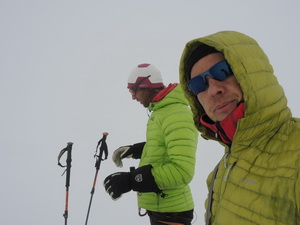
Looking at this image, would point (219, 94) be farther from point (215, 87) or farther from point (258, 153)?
point (258, 153)

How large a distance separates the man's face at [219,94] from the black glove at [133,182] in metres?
1.11

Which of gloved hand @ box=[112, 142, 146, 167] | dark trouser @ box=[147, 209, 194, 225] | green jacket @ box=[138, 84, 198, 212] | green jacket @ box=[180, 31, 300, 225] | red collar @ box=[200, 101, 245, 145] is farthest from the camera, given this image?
gloved hand @ box=[112, 142, 146, 167]

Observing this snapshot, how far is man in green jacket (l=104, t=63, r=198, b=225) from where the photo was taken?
88.6 inches

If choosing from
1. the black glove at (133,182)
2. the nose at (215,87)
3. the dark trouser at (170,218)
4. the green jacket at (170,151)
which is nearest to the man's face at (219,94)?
the nose at (215,87)

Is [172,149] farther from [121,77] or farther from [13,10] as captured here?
[13,10]

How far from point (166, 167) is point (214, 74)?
1148 mm

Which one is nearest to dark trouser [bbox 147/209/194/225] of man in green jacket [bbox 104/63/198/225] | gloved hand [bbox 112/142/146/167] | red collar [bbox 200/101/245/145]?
man in green jacket [bbox 104/63/198/225]

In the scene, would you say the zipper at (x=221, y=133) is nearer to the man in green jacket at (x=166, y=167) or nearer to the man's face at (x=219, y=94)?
the man's face at (x=219, y=94)

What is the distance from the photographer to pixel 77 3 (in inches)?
7702

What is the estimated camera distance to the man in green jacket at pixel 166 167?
225 cm

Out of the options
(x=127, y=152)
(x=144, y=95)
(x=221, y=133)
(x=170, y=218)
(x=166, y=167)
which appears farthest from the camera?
(x=127, y=152)

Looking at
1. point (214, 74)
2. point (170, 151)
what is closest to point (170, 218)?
point (170, 151)

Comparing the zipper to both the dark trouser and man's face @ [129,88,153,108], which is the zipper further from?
man's face @ [129,88,153,108]

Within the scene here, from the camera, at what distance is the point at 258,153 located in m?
1.11
